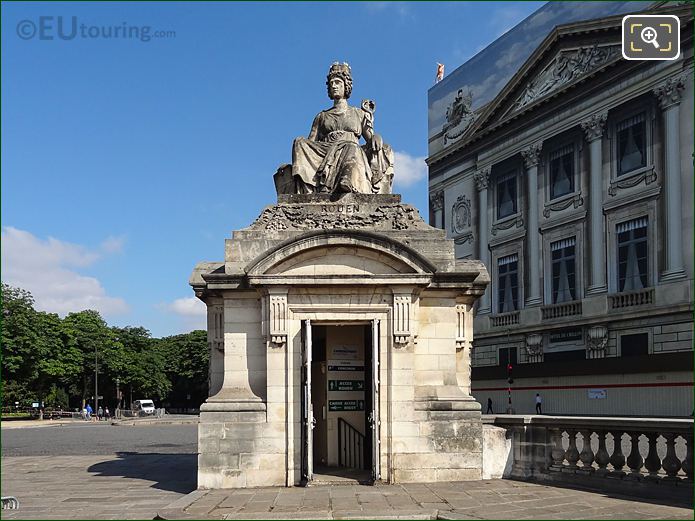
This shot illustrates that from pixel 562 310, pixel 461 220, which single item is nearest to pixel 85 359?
pixel 461 220

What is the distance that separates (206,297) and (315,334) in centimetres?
263

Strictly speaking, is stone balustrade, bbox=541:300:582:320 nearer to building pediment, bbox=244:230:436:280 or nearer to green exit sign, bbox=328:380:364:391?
green exit sign, bbox=328:380:364:391

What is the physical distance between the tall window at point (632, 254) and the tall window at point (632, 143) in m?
2.86

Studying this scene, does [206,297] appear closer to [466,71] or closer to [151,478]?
[151,478]

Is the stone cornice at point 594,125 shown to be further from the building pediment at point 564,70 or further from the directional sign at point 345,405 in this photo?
the directional sign at point 345,405

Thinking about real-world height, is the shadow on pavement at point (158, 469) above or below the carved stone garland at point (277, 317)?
below

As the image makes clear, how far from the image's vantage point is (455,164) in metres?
58.2

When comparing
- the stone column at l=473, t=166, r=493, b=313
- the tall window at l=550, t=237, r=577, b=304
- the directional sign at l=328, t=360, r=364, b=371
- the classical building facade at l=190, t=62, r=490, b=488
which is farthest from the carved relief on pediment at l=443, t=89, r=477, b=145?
the classical building facade at l=190, t=62, r=490, b=488

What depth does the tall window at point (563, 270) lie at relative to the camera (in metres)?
44.3

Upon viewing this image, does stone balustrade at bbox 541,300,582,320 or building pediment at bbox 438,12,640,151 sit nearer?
building pediment at bbox 438,12,640,151

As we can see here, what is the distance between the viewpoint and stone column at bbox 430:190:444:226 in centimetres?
6017

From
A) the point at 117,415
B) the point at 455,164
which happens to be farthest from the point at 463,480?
the point at 117,415

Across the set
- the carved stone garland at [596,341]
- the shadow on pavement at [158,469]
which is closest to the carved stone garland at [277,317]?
the shadow on pavement at [158,469]

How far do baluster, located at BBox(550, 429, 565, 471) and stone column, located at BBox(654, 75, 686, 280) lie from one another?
24.8 m
